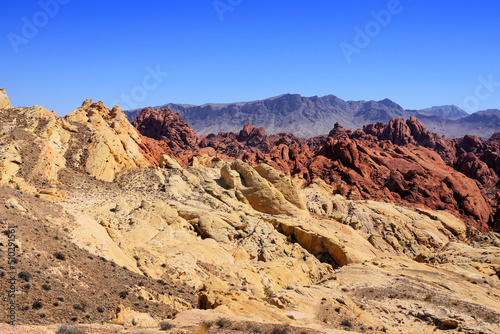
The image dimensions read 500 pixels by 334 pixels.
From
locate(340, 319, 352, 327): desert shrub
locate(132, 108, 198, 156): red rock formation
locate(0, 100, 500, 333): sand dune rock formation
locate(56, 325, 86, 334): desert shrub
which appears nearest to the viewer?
locate(56, 325, 86, 334): desert shrub

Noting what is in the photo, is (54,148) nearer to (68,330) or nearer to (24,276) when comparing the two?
(24,276)

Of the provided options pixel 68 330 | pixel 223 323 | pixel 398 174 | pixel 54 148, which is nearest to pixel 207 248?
pixel 223 323

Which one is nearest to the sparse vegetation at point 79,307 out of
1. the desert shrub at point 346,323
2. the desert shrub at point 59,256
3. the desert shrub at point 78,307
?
the desert shrub at point 78,307

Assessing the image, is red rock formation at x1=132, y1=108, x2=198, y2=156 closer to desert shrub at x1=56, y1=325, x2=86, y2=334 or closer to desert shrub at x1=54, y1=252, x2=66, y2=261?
desert shrub at x1=54, y1=252, x2=66, y2=261

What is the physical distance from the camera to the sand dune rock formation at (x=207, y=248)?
17.8 m

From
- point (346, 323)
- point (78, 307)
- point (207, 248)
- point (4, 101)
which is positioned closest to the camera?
point (78, 307)

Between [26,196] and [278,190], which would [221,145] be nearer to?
[278,190]

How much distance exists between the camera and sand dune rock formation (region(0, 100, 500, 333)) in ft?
58.4

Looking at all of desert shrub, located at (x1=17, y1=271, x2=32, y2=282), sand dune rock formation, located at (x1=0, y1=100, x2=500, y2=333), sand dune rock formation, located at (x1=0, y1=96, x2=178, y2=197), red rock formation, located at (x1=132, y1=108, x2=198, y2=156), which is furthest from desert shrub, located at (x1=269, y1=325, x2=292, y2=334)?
red rock formation, located at (x1=132, y1=108, x2=198, y2=156)

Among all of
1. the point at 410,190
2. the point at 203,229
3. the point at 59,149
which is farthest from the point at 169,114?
the point at 203,229

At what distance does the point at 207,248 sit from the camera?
29.9m

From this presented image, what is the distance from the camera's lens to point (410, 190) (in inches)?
3120

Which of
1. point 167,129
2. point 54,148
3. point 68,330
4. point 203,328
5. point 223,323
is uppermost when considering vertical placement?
point 167,129

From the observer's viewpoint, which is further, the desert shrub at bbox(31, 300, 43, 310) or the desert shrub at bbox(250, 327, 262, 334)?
the desert shrub at bbox(31, 300, 43, 310)
